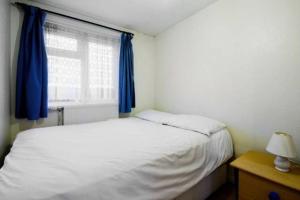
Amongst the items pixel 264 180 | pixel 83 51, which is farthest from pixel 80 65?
pixel 264 180

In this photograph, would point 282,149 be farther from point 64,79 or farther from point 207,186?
point 64,79

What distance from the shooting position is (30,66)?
6.36ft

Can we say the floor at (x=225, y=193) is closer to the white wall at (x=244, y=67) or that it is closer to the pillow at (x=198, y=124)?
the white wall at (x=244, y=67)

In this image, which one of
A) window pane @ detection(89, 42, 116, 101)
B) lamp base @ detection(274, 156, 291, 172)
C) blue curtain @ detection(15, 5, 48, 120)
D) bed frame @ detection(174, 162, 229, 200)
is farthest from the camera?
window pane @ detection(89, 42, 116, 101)

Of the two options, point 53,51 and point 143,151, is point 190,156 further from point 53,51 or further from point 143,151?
point 53,51

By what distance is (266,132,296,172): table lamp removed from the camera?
123 centimetres

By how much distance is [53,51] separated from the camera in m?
2.21

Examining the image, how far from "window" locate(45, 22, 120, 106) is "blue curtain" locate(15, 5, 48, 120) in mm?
170

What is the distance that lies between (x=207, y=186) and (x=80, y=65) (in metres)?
2.45

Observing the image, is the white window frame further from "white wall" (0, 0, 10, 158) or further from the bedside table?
the bedside table

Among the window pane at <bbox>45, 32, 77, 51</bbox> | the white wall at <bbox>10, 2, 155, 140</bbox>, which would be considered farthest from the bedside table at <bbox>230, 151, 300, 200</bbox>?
the window pane at <bbox>45, 32, 77, 51</bbox>

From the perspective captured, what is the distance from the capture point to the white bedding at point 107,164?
785mm

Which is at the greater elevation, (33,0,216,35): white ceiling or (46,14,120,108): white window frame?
(33,0,216,35): white ceiling

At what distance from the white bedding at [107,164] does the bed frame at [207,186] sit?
6.1 inches
